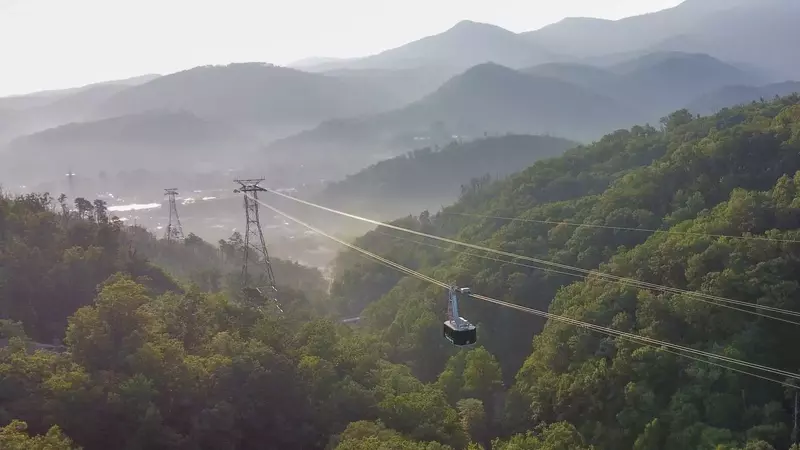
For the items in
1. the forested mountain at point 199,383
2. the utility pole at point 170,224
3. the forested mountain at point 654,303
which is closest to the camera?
the forested mountain at point 199,383

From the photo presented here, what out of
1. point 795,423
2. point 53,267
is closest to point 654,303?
point 795,423

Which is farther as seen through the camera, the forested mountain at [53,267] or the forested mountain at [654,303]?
the forested mountain at [53,267]

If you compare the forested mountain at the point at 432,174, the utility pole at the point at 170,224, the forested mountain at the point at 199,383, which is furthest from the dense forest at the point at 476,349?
the forested mountain at the point at 432,174

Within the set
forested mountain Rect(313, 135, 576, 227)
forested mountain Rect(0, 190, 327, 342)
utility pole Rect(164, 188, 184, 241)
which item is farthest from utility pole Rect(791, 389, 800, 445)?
forested mountain Rect(313, 135, 576, 227)

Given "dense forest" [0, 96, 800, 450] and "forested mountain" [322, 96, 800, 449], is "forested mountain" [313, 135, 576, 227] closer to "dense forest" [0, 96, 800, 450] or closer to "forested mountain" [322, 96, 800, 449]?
"forested mountain" [322, 96, 800, 449]

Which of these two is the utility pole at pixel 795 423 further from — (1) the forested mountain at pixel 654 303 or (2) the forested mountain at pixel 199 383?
(2) the forested mountain at pixel 199 383

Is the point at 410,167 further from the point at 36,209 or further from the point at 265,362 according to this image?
the point at 265,362
